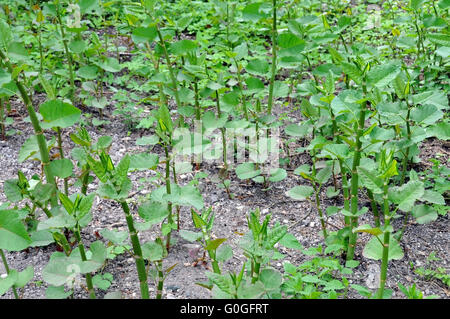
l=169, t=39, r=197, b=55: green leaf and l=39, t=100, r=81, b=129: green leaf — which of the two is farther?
l=169, t=39, r=197, b=55: green leaf

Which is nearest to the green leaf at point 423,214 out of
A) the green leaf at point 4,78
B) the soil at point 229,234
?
the soil at point 229,234

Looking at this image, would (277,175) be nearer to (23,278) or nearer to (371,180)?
(371,180)

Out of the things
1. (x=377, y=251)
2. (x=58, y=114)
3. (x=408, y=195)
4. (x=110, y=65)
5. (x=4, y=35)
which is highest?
(x=4, y=35)

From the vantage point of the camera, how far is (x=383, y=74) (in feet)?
6.49

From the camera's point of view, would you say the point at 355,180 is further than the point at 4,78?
Yes

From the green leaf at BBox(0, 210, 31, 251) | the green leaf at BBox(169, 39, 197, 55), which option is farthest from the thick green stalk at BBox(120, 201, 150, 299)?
the green leaf at BBox(169, 39, 197, 55)

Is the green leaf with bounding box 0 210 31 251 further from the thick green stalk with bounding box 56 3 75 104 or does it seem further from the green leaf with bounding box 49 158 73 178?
the thick green stalk with bounding box 56 3 75 104

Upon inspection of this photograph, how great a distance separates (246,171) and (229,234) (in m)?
0.38

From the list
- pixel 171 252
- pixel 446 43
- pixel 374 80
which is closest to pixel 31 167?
pixel 171 252

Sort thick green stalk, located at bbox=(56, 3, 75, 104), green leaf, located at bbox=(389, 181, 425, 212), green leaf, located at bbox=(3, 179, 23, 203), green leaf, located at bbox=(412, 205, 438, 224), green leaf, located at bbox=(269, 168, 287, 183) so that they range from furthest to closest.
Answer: thick green stalk, located at bbox=(56, 3, 75, 104) → green leaf, located at bbox=(269, 168, 287, 183) → green leaf, located at bbox=(412, 205, 438, 224) → green leaf, located at bbox=(3, 179, 23, 203) → green leaf, located at bbox=(389, 181, 425, 212)

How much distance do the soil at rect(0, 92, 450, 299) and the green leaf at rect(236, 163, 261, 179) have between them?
5.5 inches

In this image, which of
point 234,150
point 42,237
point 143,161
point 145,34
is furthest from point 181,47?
point 42,237

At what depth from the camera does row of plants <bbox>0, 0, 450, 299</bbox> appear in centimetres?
187
